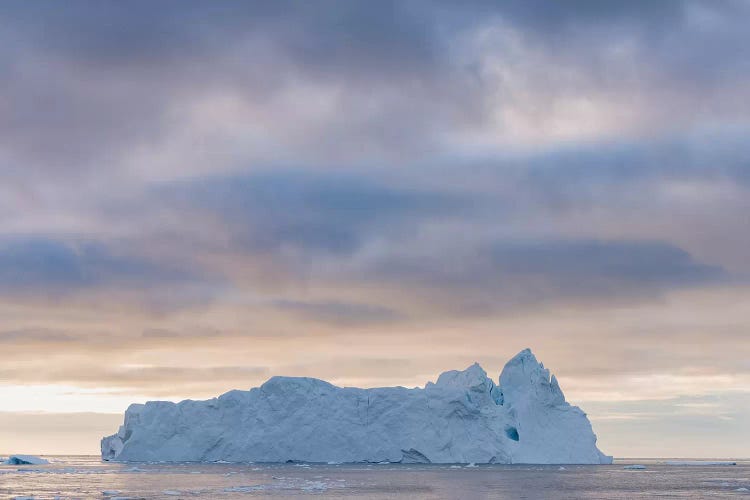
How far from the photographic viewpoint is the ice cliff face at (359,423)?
58.5m

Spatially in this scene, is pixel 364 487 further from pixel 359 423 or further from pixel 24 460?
pixel 24 460

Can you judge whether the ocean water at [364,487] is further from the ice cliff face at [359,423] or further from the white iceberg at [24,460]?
the white iceberg at [24,460]

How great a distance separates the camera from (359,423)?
59.4 m

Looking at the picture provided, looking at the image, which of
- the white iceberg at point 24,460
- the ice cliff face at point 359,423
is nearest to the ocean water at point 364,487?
the ice cliff face at point 359,423

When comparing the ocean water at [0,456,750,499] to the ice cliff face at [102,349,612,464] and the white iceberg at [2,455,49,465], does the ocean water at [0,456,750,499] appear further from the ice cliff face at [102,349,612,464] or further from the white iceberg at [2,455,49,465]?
the white iceberg at [2,455,49,465]

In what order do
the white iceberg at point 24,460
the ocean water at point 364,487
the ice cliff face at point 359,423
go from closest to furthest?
1. the ocean water at point 364,487
2. the ice cliff face at point 359,423
3. the white iceberg at point 24,460

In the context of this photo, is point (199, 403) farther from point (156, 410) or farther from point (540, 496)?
point (540, 496)

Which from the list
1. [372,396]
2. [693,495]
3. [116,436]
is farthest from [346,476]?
[116,436]

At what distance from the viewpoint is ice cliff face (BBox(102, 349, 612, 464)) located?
192ft

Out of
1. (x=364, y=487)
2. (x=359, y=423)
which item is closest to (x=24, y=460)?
(x=359, y=423)

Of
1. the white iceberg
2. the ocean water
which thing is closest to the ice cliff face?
the ocean water

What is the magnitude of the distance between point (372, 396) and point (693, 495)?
25467mm

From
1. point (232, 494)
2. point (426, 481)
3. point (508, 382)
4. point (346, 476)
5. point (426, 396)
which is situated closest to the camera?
point (232, 494)

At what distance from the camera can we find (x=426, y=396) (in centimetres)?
5856
